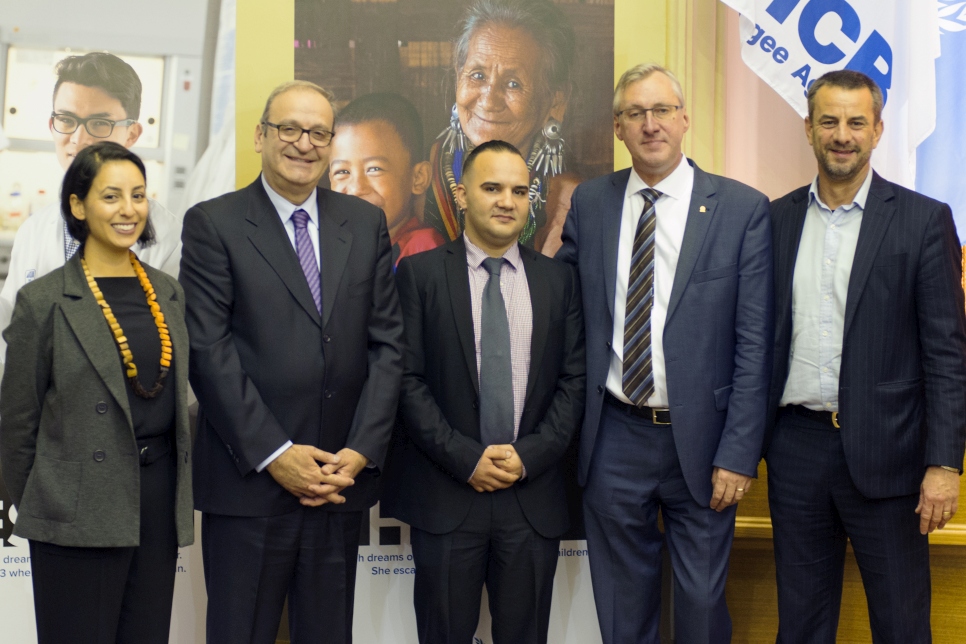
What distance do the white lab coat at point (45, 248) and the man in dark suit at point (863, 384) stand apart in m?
2.23

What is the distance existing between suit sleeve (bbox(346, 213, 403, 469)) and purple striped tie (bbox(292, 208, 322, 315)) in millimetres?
173

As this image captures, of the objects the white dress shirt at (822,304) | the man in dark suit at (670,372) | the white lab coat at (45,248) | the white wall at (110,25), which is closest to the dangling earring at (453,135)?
the man in dark suit at (670,372)

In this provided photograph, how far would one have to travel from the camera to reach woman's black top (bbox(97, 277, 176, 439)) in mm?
2188

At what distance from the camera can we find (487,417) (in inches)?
104

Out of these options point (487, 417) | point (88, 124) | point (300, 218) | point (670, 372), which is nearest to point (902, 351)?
point (670, 372)

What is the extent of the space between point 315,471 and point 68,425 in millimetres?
648

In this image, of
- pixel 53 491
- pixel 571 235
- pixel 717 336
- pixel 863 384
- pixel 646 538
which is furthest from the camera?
pixel 571 235

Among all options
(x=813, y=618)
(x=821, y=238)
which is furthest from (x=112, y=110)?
(x=813, y=618)

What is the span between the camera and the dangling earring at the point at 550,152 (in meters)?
3.26

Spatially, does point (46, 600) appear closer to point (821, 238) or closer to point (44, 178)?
point (44, 178)

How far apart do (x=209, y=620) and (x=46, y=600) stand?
0.47 metres

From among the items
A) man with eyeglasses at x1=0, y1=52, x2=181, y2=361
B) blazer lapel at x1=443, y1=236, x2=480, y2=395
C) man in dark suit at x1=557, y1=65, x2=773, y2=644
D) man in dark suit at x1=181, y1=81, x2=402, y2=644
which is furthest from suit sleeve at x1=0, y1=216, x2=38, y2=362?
man in dark suit at x1=557, y1=65, x2=773, y2=644

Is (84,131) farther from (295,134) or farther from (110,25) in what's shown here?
(295,134)

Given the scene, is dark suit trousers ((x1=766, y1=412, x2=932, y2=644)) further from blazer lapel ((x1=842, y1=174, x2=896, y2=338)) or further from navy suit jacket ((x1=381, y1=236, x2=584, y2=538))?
navy suit jacket ((x1=381, y1=236, x2=584, y2=538))
